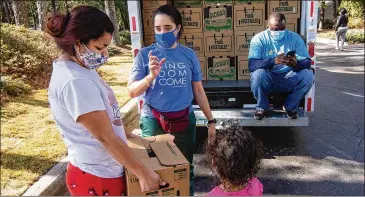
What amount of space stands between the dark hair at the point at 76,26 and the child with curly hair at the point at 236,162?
84 centimetres

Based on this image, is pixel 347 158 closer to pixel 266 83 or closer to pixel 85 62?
pixel 266 83

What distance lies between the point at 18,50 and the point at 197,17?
16.7 feet

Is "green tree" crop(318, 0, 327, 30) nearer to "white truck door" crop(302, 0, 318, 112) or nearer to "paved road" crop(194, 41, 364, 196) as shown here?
"paved road" crop(194, 41, 364, 196)

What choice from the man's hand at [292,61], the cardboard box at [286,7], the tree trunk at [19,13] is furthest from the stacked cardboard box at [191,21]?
the tree trunk at [19,13]

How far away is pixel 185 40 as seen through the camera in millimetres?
5758

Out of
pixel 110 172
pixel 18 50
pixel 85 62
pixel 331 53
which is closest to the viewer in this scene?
pixel 85 62

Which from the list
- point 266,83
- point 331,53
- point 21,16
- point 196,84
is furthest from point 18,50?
point 331,53

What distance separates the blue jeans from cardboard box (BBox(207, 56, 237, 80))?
129 centimetres

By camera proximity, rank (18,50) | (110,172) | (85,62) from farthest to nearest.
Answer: (18,50), (110,172), (85,62)

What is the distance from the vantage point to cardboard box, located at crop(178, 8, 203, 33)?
18.6 feet

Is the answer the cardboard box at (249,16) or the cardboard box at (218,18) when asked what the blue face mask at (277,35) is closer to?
the cardboard box at (249,16)

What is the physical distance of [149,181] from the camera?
1810 mm

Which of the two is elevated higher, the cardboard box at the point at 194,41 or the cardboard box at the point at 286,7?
the cardboard box at the point at 286,7

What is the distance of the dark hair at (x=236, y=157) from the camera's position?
1855 mm
